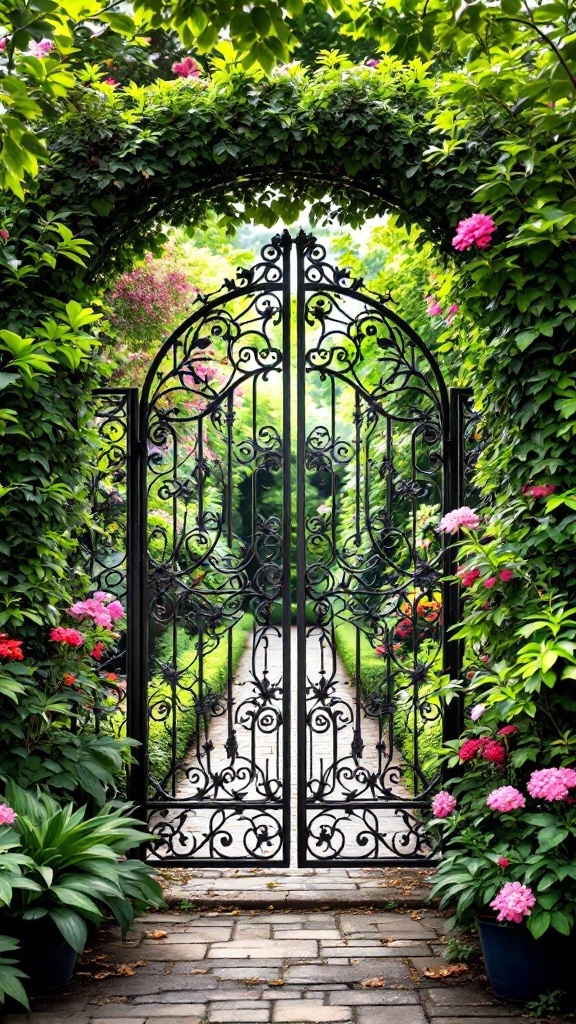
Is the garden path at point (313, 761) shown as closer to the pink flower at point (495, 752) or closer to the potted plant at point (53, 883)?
the pink flower at point (495, 752)

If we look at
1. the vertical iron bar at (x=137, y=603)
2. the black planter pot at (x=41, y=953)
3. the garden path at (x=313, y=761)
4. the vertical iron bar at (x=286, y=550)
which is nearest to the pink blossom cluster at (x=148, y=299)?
the garden path at (x=313, y=761)

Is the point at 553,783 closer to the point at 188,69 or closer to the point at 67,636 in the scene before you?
the point at 67,636

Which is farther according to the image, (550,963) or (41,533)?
(41,533)

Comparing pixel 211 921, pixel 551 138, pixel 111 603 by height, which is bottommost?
pixel 211 921

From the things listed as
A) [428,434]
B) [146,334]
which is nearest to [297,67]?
[428,434]

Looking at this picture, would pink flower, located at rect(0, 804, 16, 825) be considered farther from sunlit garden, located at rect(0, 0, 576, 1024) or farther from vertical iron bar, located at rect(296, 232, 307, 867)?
vertical iron bar, located at rect(296, 232, 307, 867)

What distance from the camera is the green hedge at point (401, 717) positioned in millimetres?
6198

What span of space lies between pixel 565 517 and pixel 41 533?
239 centimetres

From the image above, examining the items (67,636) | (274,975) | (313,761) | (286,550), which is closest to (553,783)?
(274,975)

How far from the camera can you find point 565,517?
4.46 meters

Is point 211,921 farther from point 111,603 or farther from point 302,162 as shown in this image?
point 302,162

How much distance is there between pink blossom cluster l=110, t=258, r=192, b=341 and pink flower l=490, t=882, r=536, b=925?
591 cm

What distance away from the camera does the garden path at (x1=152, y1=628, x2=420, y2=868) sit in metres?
5.57

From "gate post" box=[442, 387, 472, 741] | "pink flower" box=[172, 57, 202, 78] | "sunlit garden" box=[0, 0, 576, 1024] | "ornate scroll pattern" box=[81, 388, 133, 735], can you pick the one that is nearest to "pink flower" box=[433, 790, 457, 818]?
"sunlit garden" box=[0, 0, 576, 1024]
